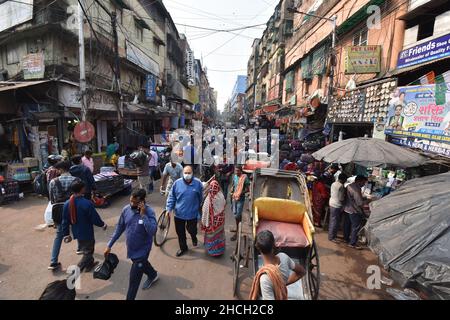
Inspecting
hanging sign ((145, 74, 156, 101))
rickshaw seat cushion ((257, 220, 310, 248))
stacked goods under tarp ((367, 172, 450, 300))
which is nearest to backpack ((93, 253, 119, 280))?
rickshaw seat cushion ((257, 220, 310, 248))

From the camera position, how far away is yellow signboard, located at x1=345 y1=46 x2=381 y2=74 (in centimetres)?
880

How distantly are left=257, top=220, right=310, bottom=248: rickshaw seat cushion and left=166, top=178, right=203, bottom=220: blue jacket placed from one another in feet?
4.20

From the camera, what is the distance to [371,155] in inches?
191

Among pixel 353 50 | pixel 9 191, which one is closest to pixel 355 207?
pixel 353 50

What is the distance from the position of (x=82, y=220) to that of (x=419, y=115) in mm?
7971

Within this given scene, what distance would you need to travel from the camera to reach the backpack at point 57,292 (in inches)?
86.2

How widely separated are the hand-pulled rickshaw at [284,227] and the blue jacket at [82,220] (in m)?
2.45

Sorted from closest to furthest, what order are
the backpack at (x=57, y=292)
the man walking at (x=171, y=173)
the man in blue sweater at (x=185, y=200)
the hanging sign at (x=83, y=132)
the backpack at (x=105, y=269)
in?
the backpack at (x=57, y=292)
the backpack at (x=105, y=269)
the man in blue sweater at (x=185, y=200)
the man walking at (x=171, y=173)
the hanging sign at (x=83, y=132)

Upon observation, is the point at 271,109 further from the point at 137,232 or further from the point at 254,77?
the point at 254,77

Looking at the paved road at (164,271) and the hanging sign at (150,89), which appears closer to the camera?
the paved road at (164,271)

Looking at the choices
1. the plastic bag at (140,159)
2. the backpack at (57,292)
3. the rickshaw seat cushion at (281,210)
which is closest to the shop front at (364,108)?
the rickshaw seat cushion at (281,210)

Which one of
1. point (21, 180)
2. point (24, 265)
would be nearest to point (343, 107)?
point (24, 265)

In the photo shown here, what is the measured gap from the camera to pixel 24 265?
4270mm

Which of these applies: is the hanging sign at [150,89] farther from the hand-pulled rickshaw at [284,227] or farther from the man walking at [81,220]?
the man walking at [81,220]
